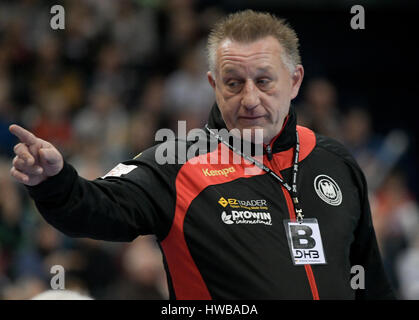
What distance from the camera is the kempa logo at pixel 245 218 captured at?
2.88 meters

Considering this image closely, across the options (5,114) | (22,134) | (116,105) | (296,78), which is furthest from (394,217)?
(22,134)

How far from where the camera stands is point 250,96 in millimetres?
3000

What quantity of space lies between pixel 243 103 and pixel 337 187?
2.05 ft

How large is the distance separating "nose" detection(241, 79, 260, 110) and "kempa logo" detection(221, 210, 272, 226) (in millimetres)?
474

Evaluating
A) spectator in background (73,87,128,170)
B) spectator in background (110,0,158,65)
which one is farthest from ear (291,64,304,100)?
spectator in background (110,0,158,65)

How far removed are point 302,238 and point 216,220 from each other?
0.38m

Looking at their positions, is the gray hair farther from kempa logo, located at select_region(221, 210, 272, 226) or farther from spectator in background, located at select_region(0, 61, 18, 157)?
spectator in background, located at select_region(0, 61, 18, 157)

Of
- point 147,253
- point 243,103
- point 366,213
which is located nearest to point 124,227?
point 243,103

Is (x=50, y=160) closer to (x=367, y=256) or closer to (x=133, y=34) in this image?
(x=367, y=256)

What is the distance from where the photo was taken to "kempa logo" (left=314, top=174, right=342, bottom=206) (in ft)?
10.2

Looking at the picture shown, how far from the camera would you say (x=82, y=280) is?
5535 millimetres

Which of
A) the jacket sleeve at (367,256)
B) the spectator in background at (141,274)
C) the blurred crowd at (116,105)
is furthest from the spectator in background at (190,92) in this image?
the jacket sleeve at (367,256)

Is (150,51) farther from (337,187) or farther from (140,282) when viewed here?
(337,187)
